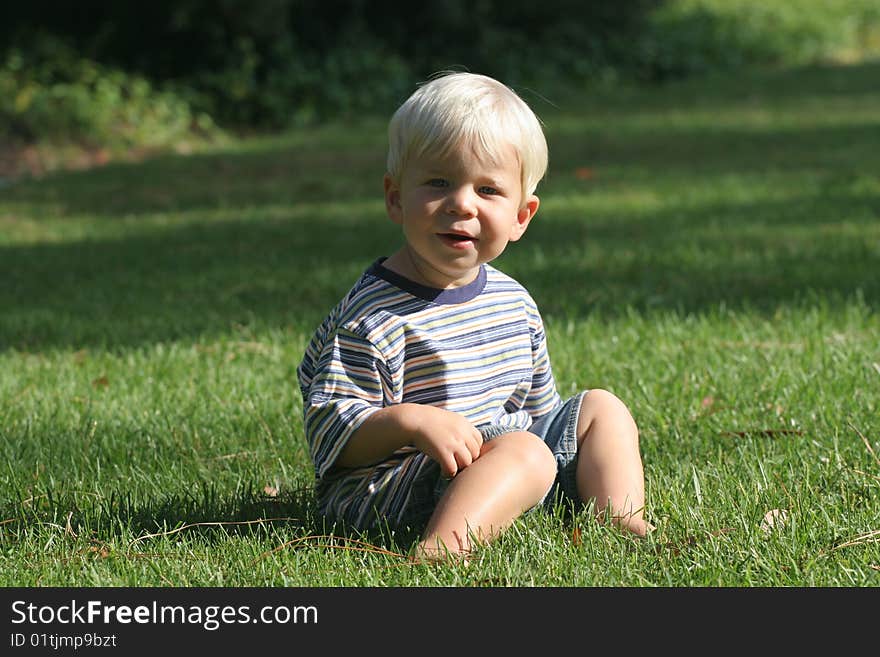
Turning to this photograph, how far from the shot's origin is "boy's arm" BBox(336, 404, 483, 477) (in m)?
2.80

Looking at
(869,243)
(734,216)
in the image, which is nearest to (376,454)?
(869,243)

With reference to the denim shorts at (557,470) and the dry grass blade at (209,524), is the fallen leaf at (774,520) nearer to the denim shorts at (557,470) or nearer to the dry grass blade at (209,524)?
the denim shorts at (557,470)

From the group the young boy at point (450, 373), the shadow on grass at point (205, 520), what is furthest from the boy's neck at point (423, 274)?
the shadow on grass at point (205, 520)

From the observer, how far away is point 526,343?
3191mm

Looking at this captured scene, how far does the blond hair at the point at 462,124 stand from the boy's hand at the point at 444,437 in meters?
0.57

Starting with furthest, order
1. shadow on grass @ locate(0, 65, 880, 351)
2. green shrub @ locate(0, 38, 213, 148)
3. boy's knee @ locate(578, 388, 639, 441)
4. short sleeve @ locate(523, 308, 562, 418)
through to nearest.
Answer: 1. green shrub @ locate(0, 38, 213, 148)
2. shadow on grass @ locate(0, 65, 880, 351)
3. short sleeve @ locate(523, 308, 562, 418)
4. boy's knee @ locate(578, 388, 639, 441)

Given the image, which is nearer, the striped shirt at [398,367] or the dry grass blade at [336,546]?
the dry grass blade at [336,546]

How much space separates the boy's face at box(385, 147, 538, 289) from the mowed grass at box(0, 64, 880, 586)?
2.09 feet

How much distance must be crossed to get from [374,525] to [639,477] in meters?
0.63

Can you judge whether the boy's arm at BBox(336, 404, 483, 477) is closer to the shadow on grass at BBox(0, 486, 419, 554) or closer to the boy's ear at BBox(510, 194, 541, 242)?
the shadow on grass at BBox(0, 486, 419, 554)

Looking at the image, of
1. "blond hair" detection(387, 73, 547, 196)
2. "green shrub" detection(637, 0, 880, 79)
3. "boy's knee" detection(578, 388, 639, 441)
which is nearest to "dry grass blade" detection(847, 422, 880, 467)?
"boy's knee" detection(578, 388, 639, 441)

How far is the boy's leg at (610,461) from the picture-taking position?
9.83 ft
